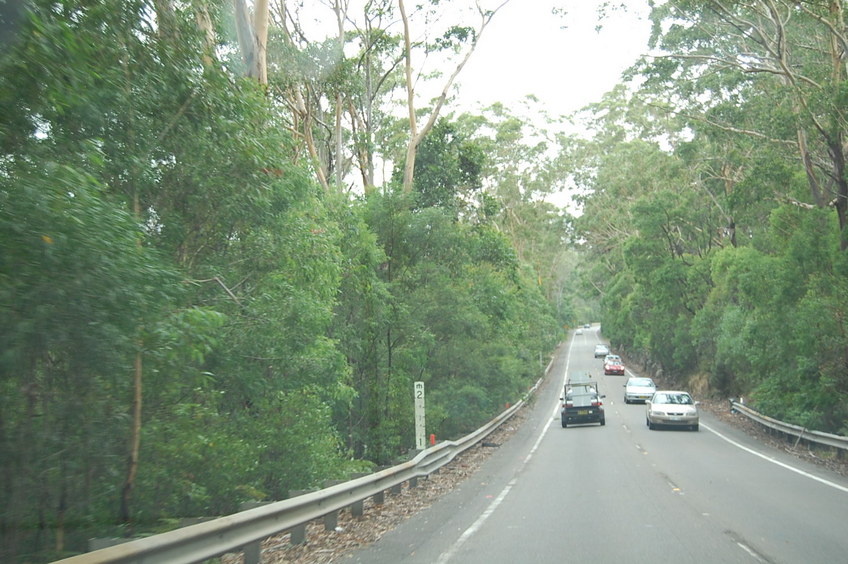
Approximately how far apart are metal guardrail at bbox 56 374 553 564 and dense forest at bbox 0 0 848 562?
1.32 meters

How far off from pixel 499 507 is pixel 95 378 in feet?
22.5

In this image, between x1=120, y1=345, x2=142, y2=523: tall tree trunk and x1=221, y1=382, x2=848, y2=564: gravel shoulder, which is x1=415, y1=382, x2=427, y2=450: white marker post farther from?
x1=120, y1=345, x2=142, y2=523: tall tree trunk

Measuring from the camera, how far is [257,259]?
410 inches

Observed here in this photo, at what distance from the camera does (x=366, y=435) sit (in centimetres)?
1964

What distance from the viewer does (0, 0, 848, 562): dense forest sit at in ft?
19.7

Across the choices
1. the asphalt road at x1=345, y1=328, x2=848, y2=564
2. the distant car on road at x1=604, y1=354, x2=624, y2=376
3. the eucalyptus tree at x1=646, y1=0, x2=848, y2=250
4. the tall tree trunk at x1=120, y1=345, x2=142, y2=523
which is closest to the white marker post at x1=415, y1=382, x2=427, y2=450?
the asphalt road at x1=345, y1=328, x2=848, y2=564

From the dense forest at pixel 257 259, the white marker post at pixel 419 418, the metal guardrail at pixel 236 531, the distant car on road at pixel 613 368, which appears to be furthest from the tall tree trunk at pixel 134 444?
the distant car on road at pixel 613 368

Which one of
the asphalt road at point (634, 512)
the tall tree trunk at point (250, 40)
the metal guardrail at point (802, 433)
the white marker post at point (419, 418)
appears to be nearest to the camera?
the asphalt road at point (634, 512)

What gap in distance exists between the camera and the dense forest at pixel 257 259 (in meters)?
6.00

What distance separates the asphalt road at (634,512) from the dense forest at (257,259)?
261 cm

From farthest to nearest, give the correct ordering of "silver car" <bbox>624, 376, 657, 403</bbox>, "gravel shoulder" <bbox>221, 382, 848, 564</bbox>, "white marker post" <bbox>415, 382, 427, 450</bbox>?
"silver car" <bbox>624, 376, 657, 403</bbox> < "white marker post" <bbox>415, 382, 427, 450</bbox> < "gravel shoulder" <bbox>221, 382, 848, 564</bbox>

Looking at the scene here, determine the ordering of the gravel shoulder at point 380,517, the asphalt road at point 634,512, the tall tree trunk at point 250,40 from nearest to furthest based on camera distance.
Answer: the asphalt road at point 634,512, the gravel shoulder at point 380,517, the tall tree trunk at point 250,40

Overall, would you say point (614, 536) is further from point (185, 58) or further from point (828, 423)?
point (828, 423)

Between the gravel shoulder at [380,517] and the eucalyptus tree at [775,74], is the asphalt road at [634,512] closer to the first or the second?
the gravel shoulder at [380,517]
